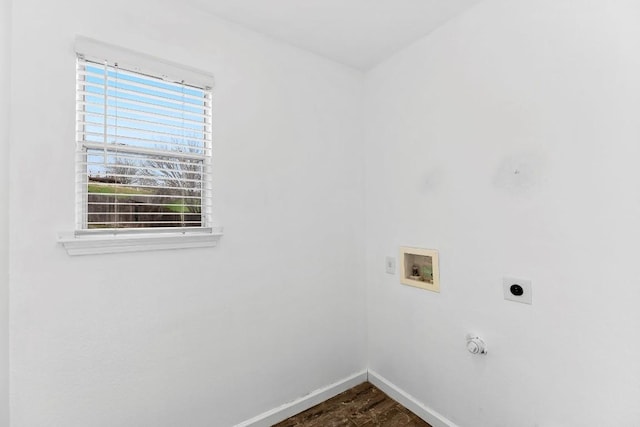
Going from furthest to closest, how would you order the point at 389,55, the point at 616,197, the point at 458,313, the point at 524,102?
the point at 389,55
the point at 458,313
the point at 524,102
the point at 616,197

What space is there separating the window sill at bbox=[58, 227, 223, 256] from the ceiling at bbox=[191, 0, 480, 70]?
3.88ft

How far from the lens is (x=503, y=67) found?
1.52 m

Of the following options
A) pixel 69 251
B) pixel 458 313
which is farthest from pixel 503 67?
pixel 69 251

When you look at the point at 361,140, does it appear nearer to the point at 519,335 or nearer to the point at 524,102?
the point at 524,102

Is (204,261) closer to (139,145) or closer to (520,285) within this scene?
(139,145)

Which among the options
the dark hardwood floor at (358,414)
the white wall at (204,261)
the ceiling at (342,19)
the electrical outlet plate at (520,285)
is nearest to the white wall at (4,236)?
the white wall at (204,261)

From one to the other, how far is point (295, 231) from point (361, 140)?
2.90 ft

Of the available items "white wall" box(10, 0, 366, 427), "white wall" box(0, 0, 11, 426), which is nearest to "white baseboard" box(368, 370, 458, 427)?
"white wall" box(10, 0, 366, 427)

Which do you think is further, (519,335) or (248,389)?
(248,389)

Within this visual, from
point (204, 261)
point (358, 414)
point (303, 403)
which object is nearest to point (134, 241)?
point (204, 261)

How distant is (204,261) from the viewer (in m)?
1.64

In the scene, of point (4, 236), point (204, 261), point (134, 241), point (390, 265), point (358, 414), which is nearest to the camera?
point (4, 236)

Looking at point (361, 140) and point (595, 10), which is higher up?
point (595, 10)

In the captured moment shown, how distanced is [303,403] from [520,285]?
1.45 m
